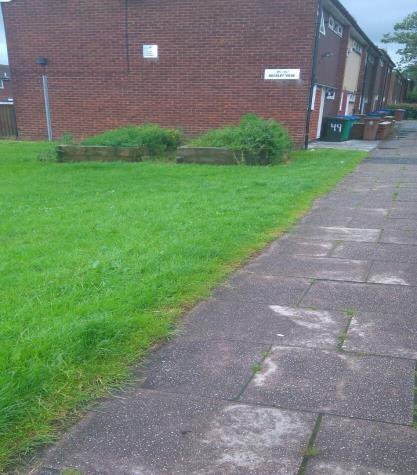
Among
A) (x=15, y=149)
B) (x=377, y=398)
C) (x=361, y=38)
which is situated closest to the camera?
(x=377, y=398)

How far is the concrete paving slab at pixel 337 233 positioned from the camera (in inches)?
241

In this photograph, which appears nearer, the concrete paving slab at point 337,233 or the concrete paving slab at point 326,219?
the concrete paving slab at point 337,233

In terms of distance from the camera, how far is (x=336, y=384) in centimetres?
290

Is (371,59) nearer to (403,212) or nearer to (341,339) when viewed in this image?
(403,212)

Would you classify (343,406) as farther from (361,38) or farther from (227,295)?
(361,38)

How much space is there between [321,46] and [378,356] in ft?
53.5

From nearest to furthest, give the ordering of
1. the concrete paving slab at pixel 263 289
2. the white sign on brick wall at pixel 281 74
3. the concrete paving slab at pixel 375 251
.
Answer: the concrete paving slab at pixel 263 289 < the concrete paving slab at pixel 375 251 < the white sign on brick wall at pixel 281 74

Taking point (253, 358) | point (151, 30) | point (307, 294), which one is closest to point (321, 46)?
point (151, 30)

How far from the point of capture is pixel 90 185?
9.69m

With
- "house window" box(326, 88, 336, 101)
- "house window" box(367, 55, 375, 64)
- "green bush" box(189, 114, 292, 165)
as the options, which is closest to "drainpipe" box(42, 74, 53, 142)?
"green bush" box(189, 114, 292, 165)

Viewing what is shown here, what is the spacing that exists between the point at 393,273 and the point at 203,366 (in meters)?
2.45

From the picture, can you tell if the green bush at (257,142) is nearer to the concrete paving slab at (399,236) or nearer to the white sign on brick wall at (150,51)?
the white sign on brick wall at (150,51)

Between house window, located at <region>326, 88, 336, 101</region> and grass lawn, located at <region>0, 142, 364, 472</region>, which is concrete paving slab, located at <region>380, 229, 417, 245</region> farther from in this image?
house window, located at <region>326, 88, 336, 101</region>

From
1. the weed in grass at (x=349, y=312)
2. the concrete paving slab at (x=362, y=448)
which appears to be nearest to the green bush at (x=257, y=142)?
the weed in grass at (x=349, y=312)
